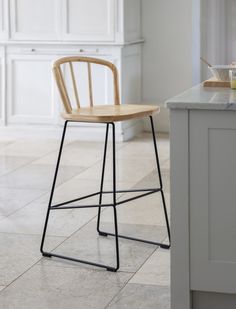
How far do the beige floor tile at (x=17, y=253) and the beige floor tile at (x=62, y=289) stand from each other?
0.06 meters

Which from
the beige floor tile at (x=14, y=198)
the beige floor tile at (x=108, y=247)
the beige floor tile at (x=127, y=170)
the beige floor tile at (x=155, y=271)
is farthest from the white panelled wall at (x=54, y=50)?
the beige floor tile at (x=155, y=271)

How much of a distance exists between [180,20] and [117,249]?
405cm

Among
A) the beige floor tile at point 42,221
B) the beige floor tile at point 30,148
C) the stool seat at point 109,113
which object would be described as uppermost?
the stool seat at point 109,113

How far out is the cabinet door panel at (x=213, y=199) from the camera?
2785 millimetres

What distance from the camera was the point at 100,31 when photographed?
682cm

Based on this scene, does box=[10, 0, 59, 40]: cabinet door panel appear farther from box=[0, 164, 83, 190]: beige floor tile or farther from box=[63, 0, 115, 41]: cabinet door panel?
box=[0, 164, 83, 190]: beige floor tile

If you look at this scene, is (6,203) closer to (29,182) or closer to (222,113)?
(29,182)

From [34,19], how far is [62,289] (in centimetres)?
417

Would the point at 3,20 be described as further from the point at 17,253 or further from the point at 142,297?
the point at 142,297

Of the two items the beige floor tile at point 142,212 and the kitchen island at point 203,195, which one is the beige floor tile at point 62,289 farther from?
the beige floor tile at point 142,212

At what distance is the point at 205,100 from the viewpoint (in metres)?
2.84

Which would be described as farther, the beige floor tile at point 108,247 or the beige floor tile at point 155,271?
the beige floor tile at point 108,247

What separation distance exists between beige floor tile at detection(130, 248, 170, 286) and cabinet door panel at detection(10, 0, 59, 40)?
3.69 metres

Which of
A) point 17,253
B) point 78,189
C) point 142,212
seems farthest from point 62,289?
point 78,189
